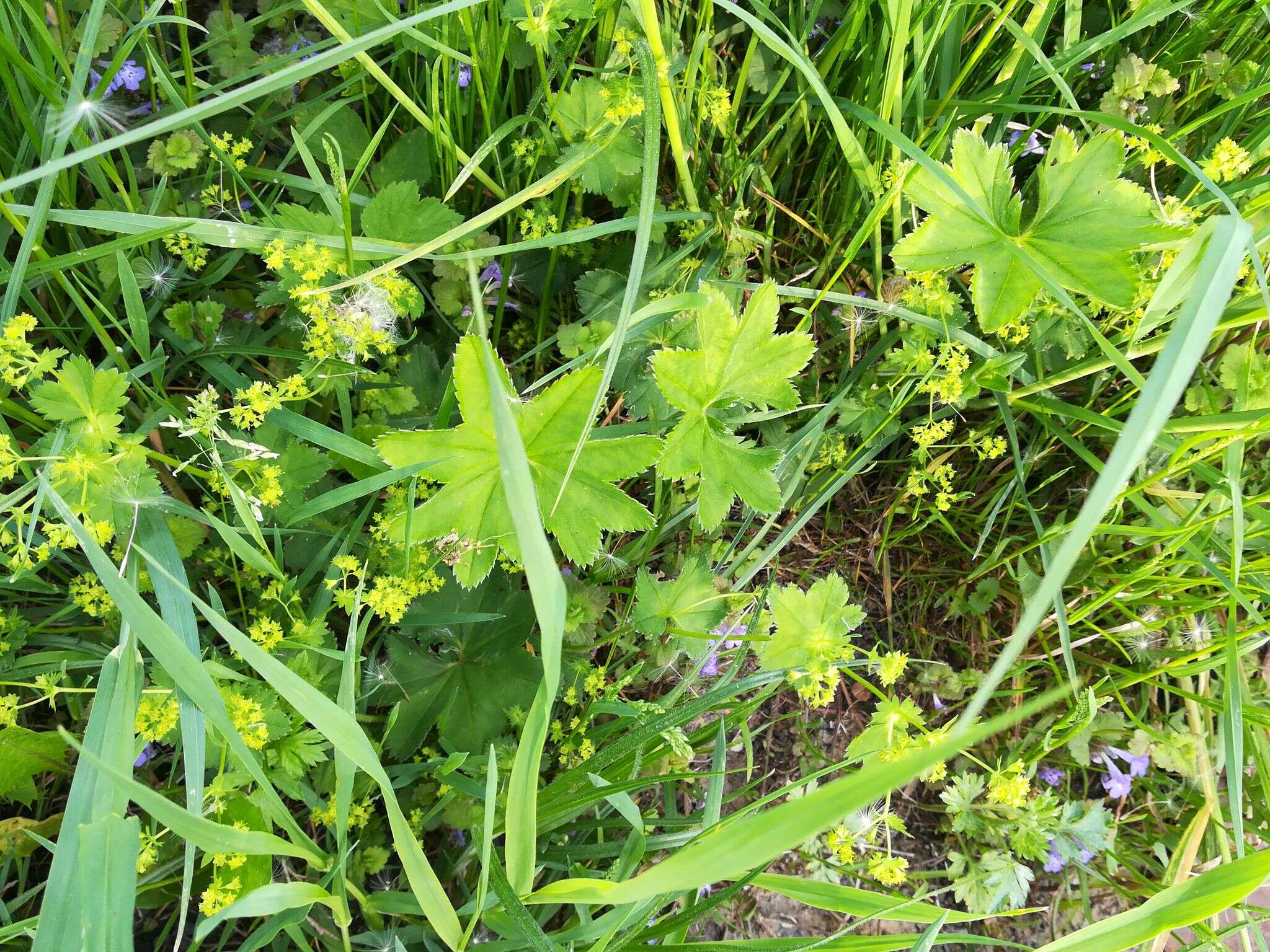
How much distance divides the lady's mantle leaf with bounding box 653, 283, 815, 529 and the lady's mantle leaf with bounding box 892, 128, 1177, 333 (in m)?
0.31

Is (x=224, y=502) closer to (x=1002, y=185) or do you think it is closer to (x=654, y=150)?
(x=654, y=150)

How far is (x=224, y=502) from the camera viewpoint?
184 cm

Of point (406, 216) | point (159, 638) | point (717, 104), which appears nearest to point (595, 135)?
point (717, 104)

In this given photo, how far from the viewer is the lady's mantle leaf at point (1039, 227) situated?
5.35 ft

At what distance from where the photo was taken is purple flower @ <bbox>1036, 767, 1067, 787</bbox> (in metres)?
2.46

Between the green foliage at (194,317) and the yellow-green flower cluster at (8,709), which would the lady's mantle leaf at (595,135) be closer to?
the green foliage at (194,317)

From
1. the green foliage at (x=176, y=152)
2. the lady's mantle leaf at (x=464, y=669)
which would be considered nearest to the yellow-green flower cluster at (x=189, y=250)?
the green foliage at (x=176, y=152)

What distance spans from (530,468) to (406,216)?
773 millimetres

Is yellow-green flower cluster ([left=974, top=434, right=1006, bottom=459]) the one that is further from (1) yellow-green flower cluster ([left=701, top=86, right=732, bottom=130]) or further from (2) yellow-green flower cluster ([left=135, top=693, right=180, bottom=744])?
(2) yellow-green flower cluster ([left=135, top=693, right=180, bottom=744])

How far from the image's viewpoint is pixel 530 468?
154cm

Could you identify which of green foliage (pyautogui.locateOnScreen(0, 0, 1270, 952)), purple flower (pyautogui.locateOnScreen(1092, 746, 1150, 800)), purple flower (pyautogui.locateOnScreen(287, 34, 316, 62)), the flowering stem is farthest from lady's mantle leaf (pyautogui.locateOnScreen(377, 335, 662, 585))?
purple flower (pyautogui.locateOnScreen(1092, 746, 1150, 800))

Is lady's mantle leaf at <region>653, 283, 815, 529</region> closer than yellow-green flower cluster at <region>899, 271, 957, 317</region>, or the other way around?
lady's mantle leaf at <region>653, 283, 815, 529</region>

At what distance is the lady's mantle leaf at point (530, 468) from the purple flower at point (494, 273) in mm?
674

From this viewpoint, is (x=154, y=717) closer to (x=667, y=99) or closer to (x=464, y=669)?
(x=464, y=669)
